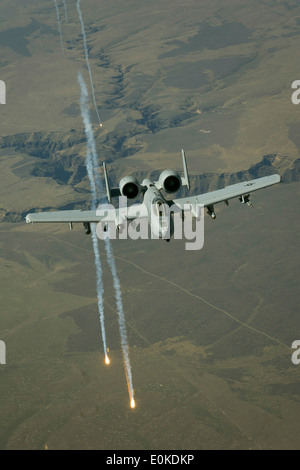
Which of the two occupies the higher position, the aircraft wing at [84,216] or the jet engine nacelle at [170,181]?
the jet engine nacelle at [170,181]

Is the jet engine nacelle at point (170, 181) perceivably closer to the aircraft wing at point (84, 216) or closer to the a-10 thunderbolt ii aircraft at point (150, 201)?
the a-10 thunderbolt ii aircraft at point (150, 201)

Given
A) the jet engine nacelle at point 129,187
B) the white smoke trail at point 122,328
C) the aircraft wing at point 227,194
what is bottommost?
the white smoke trail at point 122,328

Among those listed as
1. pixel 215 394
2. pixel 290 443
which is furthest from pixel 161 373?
pixel 290 443

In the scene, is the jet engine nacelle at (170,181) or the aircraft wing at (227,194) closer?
the jet engine nacelle at (170,181)

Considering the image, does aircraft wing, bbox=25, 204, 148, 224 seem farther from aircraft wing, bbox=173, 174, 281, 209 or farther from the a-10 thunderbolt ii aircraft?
aircraft wing, bbox=173, 174, 281, 209

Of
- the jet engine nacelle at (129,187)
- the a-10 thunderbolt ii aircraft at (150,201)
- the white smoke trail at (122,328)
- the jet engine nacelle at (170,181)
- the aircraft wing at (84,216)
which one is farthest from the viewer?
the white smoke trail at (122,328)

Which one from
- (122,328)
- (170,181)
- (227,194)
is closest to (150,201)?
(170,181)

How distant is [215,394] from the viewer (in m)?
133

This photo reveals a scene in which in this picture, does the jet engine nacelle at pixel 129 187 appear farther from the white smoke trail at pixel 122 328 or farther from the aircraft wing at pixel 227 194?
the white smoke trail at pixel 122 328

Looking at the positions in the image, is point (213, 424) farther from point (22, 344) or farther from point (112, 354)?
point (22, 344)

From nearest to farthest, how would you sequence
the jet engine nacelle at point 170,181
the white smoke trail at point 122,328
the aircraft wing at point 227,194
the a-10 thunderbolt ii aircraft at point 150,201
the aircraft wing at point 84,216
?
1. the a-10 thunderbolt ii aircraft at point 150,201
2. the jet engine nacelle at point 170,181
3. the aircraft wing at point 84,216
4. the aircraft wing at point 227,194
5. the white smoke trail at point 122,328

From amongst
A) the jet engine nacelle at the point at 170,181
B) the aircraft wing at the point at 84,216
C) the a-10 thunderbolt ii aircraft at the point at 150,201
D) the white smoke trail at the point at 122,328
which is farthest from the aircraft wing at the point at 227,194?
the white smoke trail at the point at 122,328

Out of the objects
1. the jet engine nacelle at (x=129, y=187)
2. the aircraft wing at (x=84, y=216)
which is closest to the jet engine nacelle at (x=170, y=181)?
the jet engine nacelle at (x=129, y=187)

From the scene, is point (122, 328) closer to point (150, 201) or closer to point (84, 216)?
point (84, 216)
